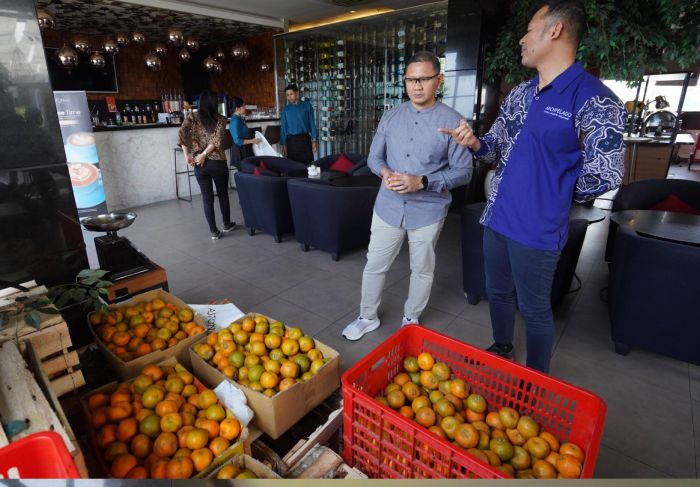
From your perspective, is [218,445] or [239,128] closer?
[218,445]

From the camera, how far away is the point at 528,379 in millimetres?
1320

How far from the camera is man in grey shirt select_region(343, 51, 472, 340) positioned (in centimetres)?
Answer: 212

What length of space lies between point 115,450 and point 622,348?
2627 mm

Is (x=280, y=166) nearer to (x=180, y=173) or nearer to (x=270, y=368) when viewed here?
(x=180, y=173)

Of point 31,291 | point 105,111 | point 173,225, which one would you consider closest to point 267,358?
point 31,291

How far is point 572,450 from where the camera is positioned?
119 centimetres

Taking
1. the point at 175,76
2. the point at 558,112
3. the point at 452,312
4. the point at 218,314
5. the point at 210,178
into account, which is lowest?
the point at 452,312

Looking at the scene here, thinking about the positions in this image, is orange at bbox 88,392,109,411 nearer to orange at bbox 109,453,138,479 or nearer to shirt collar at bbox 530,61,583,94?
orange at bbox 109,453,138,479

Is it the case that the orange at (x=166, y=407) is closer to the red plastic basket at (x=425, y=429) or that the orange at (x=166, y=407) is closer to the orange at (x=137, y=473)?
the orange at (x=137, y=473)

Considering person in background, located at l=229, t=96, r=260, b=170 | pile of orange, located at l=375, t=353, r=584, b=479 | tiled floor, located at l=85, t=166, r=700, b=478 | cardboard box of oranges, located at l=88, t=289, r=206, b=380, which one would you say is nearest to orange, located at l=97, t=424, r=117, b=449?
cardboard box of oranges, located at l=88, t=289, r=206, b=380

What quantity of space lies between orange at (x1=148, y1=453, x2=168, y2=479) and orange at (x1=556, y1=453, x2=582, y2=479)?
1120mm

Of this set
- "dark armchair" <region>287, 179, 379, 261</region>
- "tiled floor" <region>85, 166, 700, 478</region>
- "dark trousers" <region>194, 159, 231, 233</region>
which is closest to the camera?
"tiled floor" <region>85, 166, 700, 478</region>

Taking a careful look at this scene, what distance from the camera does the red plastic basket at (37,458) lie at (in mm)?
653

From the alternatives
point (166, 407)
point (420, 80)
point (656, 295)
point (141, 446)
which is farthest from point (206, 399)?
point (656, 295)
